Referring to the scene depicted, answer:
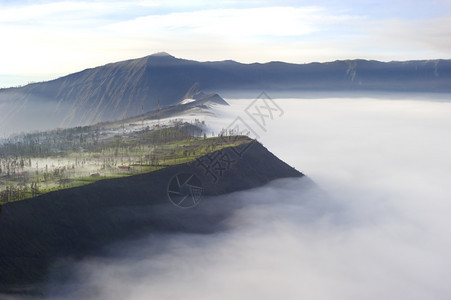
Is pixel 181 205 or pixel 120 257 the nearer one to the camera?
pixel 120 257

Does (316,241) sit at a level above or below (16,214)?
below

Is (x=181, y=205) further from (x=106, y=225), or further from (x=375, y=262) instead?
(x=375, y=262)

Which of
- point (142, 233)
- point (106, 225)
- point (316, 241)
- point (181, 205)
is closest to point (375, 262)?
point (316, 241)

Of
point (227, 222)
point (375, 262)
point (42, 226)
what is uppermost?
point (42, 226)

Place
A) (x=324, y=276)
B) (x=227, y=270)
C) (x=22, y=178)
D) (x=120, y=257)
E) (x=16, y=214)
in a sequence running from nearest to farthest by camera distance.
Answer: (x=16, y=214) < (x=120, y=257) < (x=227, y=270) < (x=324, y=276) < (x=22, y=178)

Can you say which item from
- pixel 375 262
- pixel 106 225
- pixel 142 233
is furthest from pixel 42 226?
pixel 375 262

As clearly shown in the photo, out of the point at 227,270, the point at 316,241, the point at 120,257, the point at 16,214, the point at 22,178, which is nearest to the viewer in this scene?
the point at 16,214
